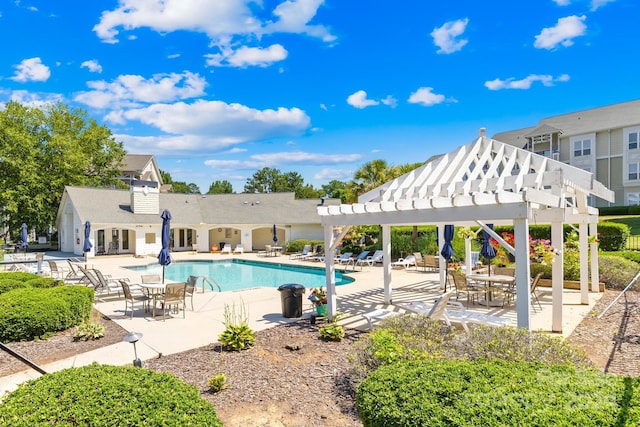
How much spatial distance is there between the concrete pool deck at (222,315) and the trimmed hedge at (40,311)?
1.07m

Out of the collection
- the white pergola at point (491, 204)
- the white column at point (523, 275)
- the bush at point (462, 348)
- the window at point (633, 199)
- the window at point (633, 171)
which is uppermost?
the window at point (633, 171)

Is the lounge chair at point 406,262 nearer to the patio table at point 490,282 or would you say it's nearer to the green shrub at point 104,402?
the patio table at point 490,282

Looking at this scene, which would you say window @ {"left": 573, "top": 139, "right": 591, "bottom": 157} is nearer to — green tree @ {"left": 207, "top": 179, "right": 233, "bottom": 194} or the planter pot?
the planter pot

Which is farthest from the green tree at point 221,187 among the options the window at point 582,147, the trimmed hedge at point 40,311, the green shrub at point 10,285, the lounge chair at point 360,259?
the trimmed hedge at point 40,311

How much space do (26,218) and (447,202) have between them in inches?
1597

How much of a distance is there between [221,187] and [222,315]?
3278 inches

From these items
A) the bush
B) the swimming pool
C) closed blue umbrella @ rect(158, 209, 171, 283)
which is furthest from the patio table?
closed blue umbrella @ rect(158, 209, 171, 283)

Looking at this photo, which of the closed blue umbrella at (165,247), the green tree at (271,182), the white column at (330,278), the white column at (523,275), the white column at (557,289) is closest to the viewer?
the white column at (523,275)

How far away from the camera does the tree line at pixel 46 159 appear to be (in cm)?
3375

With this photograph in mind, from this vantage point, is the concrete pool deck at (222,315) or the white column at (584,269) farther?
the white column at (584,269)

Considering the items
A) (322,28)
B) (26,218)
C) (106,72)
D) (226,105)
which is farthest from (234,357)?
(26,218)

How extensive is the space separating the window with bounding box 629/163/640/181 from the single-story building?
2641 cm

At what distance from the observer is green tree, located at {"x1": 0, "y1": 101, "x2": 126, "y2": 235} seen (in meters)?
33.8

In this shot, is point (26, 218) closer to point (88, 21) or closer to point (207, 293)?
point (88, 21)
